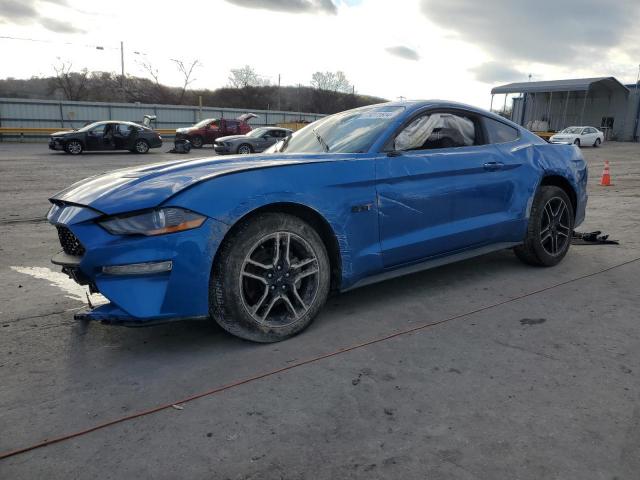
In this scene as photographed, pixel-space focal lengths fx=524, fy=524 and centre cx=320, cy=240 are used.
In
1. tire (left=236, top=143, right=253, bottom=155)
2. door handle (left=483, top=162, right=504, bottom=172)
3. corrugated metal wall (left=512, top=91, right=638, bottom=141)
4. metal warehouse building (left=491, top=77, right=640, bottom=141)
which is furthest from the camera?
corrugated metal wall (left=512, top=91, right=638, bottom=141)

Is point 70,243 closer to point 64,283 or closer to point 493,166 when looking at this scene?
point 64,283

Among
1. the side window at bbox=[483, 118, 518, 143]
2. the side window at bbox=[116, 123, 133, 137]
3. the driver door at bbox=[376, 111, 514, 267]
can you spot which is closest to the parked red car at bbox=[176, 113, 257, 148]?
the side window at bbox=[116, 123, 133, 137]

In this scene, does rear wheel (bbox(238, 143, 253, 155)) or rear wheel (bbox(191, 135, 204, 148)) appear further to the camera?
rear wheel (bbox(191, 135, 204, 148))

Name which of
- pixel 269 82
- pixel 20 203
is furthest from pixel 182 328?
pixel 269 82

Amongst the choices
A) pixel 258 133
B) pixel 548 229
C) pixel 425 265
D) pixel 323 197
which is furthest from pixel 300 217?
pixel 258 133

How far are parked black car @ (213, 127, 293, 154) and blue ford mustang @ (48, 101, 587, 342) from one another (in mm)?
16891

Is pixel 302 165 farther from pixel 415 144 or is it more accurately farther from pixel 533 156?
pixel 533 156

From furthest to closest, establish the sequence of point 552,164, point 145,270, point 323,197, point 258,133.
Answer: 1. point 258,133
2. point 552,164
3. point 323,197
4. point 145,270

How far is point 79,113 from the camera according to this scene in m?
35.6

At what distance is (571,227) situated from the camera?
16.6 ft

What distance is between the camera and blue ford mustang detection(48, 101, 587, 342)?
2.82 m

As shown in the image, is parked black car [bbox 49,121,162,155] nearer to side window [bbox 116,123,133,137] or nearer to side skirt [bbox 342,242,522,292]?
side window [bbox 116,123,133,137]

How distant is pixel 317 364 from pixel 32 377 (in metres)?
1.51

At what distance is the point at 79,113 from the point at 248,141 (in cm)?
2014
